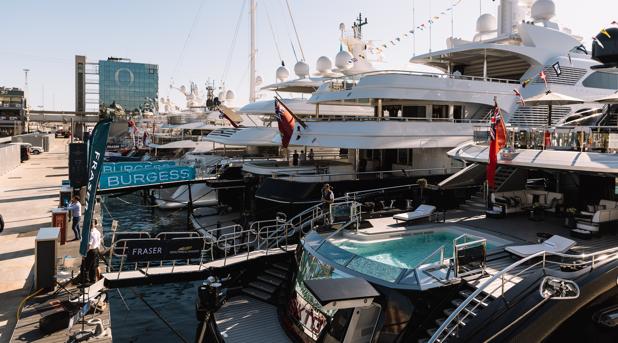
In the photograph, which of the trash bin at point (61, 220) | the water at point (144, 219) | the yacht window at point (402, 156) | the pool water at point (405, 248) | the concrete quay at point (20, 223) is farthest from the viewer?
the water at point (144, 219)

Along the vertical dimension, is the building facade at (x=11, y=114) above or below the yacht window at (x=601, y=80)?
above

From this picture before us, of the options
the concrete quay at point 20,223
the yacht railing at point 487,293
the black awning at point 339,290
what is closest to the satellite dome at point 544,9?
the yacht railing at point 487,293

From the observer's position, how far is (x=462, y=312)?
8.43 meters

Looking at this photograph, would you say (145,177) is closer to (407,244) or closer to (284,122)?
(284,122)

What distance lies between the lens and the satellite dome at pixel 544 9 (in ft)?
83.8

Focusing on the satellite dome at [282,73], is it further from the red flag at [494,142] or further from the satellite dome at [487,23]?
the red flag at [494,142]

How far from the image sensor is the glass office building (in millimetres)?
181625

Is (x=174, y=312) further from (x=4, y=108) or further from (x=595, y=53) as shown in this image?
(x=4, y=108)

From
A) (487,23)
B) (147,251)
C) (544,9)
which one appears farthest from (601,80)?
(147,251)

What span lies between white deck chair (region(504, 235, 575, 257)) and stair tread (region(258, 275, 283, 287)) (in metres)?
6.03

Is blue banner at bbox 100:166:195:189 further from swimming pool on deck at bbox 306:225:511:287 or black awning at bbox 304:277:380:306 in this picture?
black awning at bbox 304:277:380:306

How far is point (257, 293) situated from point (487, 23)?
76.7ft

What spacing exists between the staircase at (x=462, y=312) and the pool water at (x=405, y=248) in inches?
59.0

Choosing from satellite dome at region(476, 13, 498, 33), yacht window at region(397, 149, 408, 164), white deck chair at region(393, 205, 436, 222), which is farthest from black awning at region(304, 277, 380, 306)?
satellite dome at region(476, 13, 498, 33)
